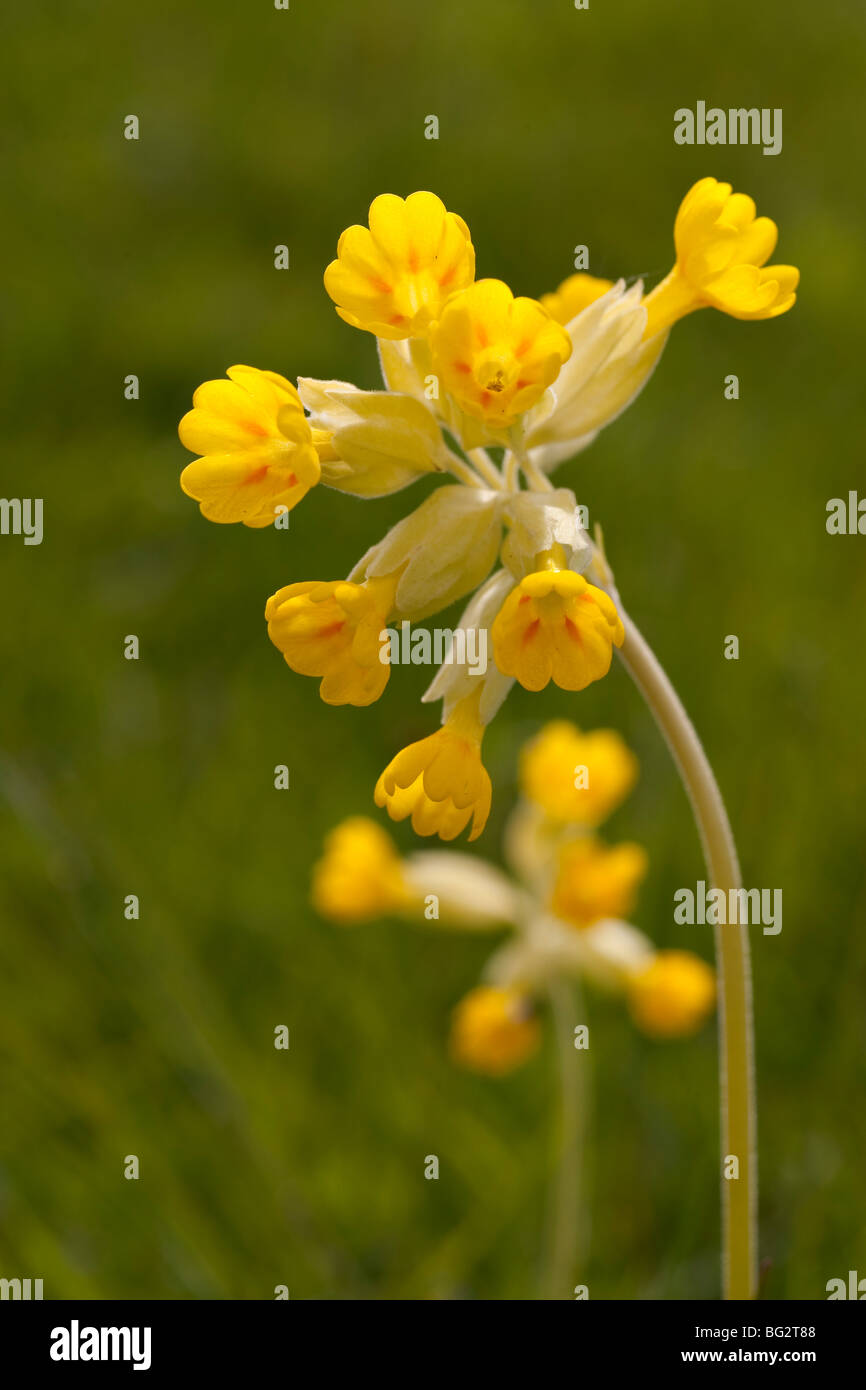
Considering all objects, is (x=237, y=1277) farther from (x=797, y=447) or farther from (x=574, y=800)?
(x=797, y=447)

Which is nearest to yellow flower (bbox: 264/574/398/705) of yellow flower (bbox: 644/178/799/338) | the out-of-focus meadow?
yellow flower (bbox: 644/178/799/338)

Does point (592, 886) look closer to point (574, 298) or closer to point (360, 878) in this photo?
point (360, 878)

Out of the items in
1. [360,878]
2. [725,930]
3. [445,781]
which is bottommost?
[725,930]

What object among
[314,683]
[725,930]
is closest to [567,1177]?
[725,930]

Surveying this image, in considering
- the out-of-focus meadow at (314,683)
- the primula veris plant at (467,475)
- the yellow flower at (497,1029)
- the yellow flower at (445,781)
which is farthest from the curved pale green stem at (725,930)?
the yellow flower at (497,1029)

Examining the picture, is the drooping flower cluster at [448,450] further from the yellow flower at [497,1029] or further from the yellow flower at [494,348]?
the yellow flower at [497,1029]
